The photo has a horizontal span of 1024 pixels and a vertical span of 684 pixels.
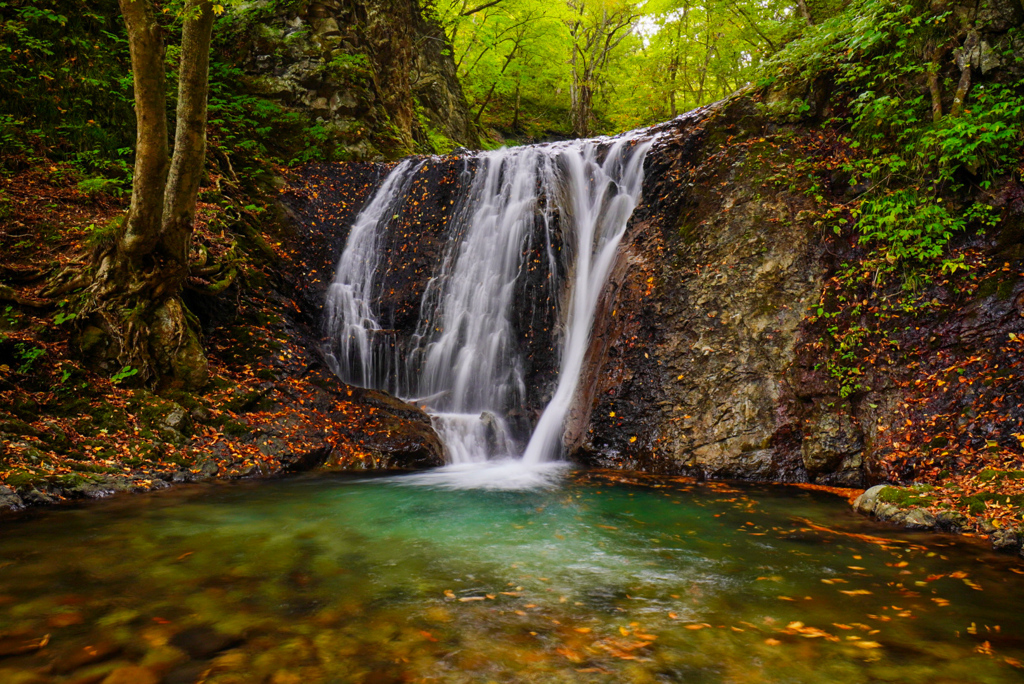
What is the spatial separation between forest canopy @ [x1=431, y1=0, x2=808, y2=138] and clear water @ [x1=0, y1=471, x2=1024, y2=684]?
1443 centimetres

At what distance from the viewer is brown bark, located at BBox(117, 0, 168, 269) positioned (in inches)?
232

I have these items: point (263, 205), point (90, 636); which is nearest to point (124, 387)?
point (90, 636)

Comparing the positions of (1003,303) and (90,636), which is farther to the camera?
(1003,303)

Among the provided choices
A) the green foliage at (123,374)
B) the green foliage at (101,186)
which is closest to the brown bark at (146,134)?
the green foliage at (123,374)

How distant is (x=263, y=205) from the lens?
10734 millimetres

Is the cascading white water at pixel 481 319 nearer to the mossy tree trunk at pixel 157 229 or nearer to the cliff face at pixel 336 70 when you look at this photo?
the mossy tree trunk at pixel 157 229

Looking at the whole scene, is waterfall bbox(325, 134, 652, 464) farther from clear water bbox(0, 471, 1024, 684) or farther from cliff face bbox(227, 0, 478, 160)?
cliff face bbox(227, 0, 478, 160)

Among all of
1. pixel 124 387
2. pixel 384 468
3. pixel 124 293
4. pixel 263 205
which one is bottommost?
pixel 384 468

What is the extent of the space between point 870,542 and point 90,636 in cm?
529

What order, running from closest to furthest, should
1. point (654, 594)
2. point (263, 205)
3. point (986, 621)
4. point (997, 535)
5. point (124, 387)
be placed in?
point (986, 621), point (654, 594), point (997, 535), point (124, 387), point (263, 205)

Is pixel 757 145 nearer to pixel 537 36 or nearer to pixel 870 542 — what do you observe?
pixel 870 542

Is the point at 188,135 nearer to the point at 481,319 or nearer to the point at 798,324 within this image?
the point at 481,319

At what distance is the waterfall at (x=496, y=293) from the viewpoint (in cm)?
856

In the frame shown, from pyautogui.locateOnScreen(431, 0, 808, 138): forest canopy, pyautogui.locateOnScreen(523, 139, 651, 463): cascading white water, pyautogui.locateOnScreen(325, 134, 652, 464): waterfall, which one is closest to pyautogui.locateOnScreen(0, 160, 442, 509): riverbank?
pyautogui.locateOnScreen(325, 134, 652, 464): waterfall
